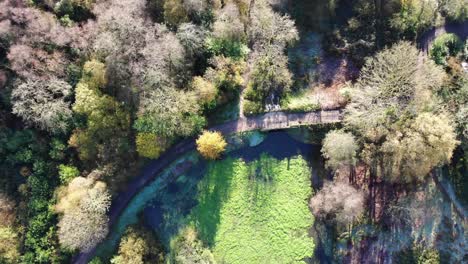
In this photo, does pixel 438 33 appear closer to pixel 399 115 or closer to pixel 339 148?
pixel 399 115

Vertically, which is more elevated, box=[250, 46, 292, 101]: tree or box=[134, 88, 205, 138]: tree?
box=[250, 46, 292, 101]: tree

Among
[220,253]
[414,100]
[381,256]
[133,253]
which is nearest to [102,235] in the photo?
[133,253]

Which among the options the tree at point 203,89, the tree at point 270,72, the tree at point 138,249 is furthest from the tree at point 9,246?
the tree at point 270,72

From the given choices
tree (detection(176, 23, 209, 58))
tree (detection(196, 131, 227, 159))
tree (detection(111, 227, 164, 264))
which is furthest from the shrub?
tree (detection(111, 227, 164, 264))

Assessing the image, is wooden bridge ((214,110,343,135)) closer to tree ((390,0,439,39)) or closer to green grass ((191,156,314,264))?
green grass ((191,156,314,264))

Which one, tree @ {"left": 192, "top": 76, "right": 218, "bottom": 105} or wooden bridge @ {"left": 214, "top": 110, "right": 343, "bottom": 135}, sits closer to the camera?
tree @ {"left": 192, "top": 76, "right": 218, "bottom": 105}

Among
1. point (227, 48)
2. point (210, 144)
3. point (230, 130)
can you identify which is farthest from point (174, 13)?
point (210, 144)

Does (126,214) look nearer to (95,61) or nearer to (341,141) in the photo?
(95,61)
